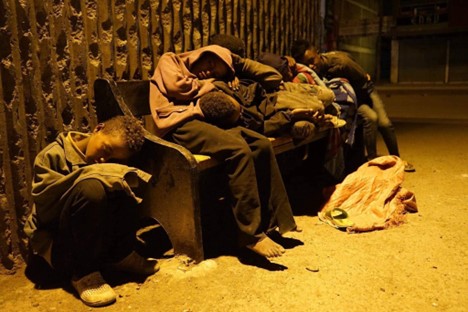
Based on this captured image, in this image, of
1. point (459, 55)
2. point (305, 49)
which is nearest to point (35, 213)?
point (305, 49)

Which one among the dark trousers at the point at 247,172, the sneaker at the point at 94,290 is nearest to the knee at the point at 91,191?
the sneaker at the point at 94,290

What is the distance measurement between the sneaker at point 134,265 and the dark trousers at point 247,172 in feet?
2.04

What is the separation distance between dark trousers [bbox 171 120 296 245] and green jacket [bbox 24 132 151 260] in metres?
0.59

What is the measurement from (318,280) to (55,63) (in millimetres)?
2182

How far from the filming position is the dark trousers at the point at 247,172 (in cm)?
289

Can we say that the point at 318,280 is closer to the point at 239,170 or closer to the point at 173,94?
the point at 239,170

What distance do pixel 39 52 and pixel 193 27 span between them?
1.76 meters

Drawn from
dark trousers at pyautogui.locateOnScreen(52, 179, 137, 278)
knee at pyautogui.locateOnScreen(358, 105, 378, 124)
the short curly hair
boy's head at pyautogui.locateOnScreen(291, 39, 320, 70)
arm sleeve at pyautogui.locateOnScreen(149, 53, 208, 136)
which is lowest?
dark trousers at pyautogui.locateOnScreen(52, 179, 137, 278)

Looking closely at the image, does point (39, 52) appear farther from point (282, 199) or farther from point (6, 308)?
point (282, 199)

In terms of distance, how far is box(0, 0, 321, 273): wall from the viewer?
2693 mm

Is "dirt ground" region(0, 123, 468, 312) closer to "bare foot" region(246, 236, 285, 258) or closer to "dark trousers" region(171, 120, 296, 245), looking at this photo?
"bare foot" region(246, 236, 285, 258)

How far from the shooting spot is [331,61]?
516 cm

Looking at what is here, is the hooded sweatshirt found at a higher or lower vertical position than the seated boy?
higher

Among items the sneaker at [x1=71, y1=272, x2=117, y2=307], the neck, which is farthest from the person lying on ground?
the sneaker at [x1=71, y1=272, x2=117, y2=307]
